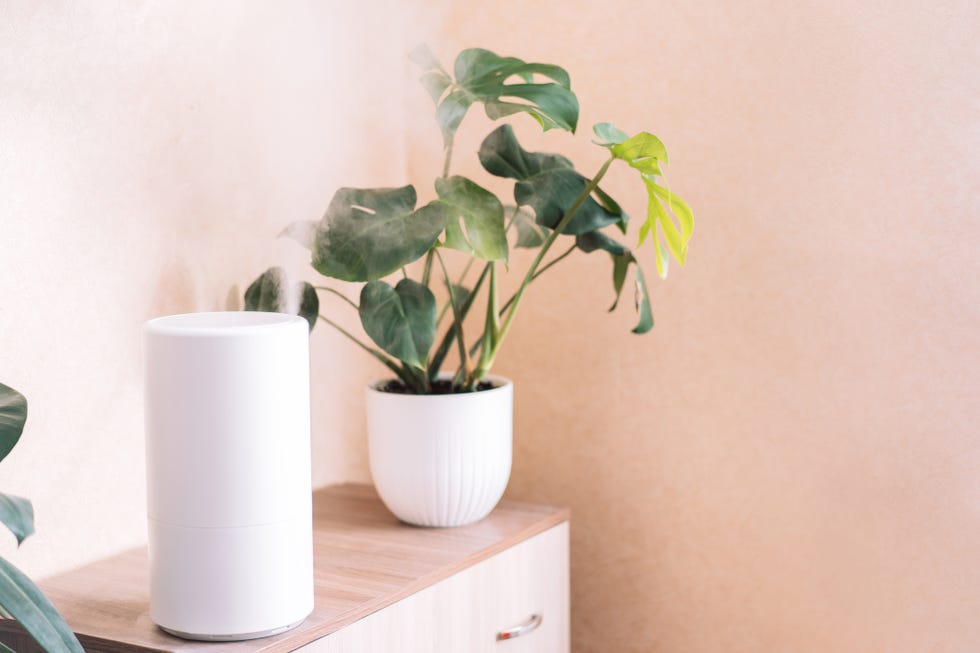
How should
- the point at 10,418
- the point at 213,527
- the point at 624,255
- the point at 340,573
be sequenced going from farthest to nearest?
the point at 624,255 → the point at 340,573 → the point at 213,527 → the point at 10,418

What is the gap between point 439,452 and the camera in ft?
4.60

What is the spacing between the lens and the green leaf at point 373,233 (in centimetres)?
125

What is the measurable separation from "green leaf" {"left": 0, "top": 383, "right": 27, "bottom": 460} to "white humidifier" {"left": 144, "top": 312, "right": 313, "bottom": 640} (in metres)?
0.14

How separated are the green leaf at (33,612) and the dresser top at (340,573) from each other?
19 cm

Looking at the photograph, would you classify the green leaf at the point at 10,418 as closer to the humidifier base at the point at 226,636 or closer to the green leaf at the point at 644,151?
the humidifier base at the point at 226,636

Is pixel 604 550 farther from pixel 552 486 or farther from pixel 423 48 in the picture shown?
pixel 423 48

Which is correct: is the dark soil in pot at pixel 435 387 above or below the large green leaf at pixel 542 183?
below

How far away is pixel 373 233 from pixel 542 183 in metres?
0.27

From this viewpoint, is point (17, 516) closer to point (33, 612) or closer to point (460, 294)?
point (33, 612)

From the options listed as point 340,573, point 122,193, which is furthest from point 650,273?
point 122,193

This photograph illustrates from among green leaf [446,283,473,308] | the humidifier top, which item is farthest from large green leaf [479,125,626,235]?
the humidifier top

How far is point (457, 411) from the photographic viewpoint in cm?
140

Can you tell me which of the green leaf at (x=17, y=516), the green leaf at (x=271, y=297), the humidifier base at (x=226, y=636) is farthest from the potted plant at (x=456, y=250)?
the green leaf at (x=17, y=516)

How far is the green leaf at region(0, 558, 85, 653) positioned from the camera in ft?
2.71
